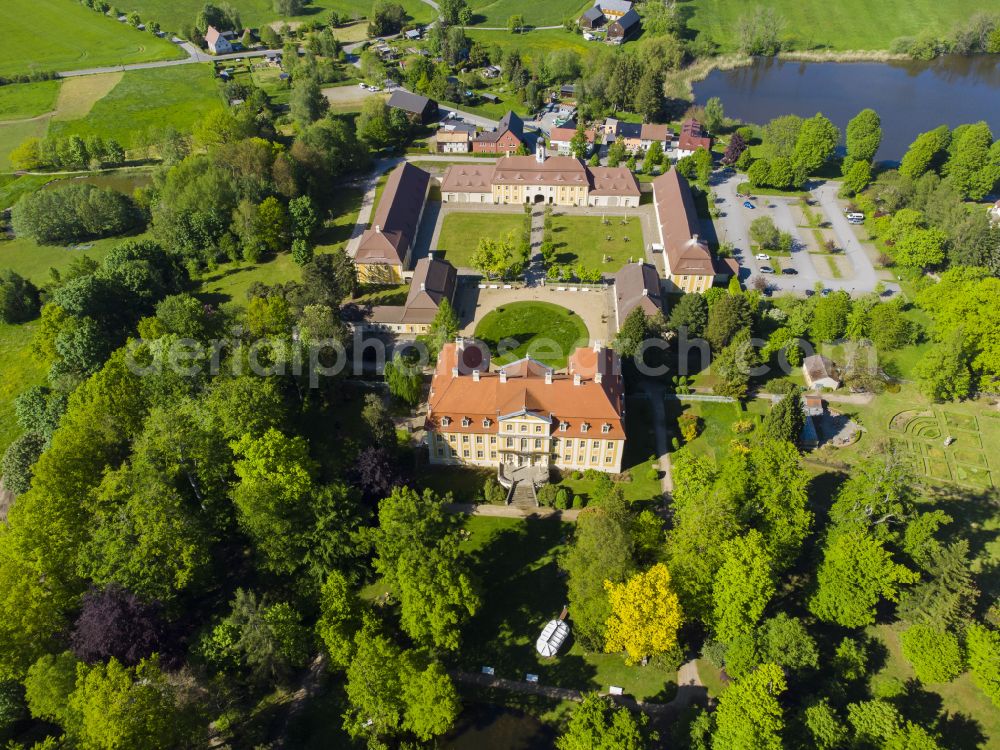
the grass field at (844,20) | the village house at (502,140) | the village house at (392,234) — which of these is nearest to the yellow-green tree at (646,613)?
the village house at (392,234)

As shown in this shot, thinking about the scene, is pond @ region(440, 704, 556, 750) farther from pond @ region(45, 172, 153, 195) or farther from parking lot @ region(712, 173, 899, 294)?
pond @ region(45, 172, 153, 195)

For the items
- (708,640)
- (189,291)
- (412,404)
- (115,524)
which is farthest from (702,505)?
(189,291)

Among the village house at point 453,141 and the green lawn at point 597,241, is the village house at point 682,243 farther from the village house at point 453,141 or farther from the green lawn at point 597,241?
the village house at point 453,141

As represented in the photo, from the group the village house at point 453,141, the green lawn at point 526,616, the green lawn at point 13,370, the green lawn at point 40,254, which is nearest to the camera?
the green lawn at point 526,616

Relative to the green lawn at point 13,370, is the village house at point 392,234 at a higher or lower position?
higher

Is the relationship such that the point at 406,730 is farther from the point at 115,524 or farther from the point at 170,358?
the point at 170,358

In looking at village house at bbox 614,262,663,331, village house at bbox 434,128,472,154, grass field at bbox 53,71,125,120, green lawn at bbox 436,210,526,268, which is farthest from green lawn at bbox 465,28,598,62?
village house at bbox 614,262,663,331
